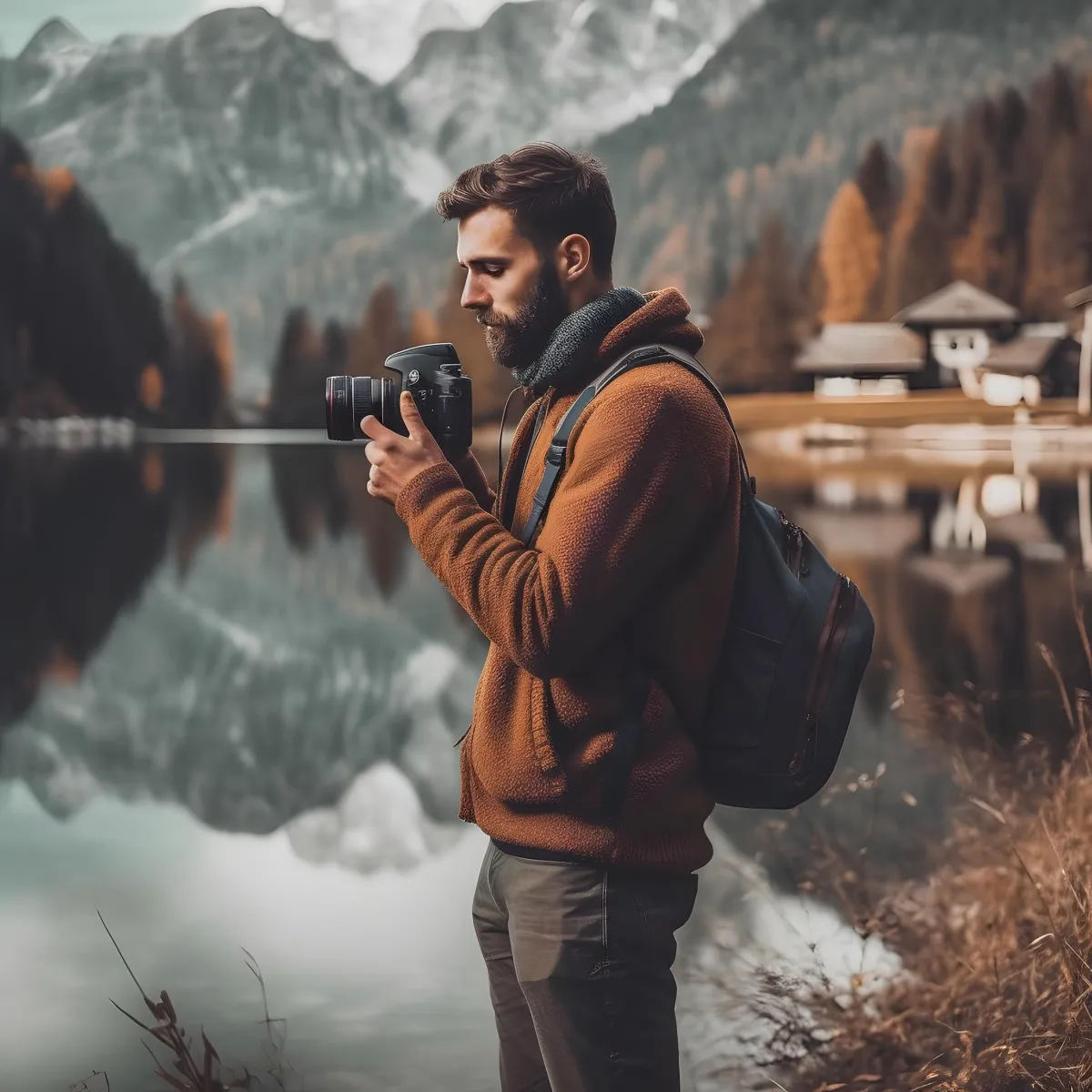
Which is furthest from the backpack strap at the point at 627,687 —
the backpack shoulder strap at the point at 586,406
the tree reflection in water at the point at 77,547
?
the tree reflection in water at the point at 77,547

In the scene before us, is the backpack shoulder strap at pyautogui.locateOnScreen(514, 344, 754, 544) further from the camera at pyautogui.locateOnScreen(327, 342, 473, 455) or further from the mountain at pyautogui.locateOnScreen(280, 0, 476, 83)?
the mountain at pyautogui.locateOnScreen(280, 0, 476, 83)

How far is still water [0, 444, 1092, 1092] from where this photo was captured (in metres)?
4.67

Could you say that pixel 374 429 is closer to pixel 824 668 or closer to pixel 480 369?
pixel 824 668

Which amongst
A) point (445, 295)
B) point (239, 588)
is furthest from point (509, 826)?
point (445, 295)

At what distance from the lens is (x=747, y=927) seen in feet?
16.4

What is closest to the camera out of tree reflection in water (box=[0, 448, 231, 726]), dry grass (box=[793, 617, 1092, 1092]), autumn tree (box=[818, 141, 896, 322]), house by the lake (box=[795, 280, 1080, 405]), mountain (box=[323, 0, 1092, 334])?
dry grass (box=[793, 617, 1092, 1092])

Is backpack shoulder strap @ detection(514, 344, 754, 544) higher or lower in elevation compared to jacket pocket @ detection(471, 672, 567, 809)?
higher

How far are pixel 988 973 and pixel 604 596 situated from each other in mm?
2317

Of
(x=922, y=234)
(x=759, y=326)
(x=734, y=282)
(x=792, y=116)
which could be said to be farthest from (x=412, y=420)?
(x=792, y=116)

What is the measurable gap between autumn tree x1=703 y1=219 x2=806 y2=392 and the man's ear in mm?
34819

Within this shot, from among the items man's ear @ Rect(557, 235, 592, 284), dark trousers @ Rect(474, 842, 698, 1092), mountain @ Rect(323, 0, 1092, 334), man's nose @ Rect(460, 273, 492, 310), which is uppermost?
mountain @ Rect(323, 0, 1092, 334)

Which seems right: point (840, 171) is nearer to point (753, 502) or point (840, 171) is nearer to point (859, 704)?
point (859, 704)

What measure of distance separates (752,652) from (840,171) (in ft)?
166

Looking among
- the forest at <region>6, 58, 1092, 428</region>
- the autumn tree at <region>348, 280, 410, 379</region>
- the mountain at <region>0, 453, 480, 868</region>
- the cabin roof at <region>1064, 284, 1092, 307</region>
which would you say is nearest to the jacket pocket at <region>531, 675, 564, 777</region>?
the mountain at <region>0, 453, 480, 868</region>
